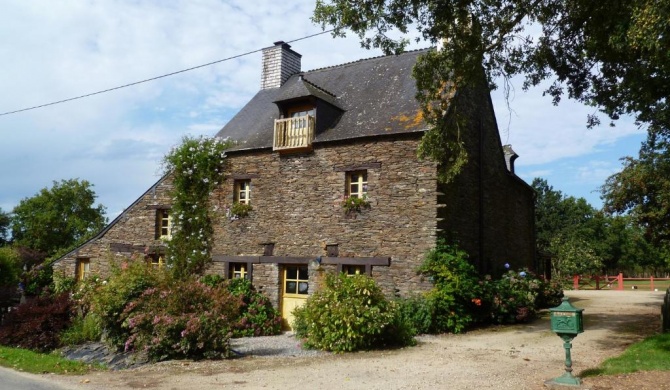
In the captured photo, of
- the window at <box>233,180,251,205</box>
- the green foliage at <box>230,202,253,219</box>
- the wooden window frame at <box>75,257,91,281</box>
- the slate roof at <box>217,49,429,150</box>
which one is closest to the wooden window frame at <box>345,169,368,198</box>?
the slate roof at <box>217,49,429,150</box>

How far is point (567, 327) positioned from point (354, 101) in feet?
36.5

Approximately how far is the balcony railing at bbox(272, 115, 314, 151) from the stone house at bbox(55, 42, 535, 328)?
0.04 metres

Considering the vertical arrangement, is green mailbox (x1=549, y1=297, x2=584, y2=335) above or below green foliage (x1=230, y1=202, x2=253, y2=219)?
below

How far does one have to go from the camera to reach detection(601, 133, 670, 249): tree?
1838 centimetres

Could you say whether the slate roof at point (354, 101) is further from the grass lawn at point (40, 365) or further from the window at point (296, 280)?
the grass lawn at point (40, 365)

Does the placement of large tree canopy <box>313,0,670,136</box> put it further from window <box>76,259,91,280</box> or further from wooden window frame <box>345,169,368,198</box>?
window <box>76,259,91,280</box>

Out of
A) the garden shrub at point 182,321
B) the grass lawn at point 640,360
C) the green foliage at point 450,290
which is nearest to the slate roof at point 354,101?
the green foliage at point 450,290

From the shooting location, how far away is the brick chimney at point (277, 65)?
65.1 ft

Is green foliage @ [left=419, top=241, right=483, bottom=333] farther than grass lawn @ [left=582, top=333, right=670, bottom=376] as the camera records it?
Yes

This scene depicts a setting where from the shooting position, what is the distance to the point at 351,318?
10125 mm

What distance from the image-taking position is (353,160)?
1469 cm

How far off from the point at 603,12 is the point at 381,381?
7.06 metres

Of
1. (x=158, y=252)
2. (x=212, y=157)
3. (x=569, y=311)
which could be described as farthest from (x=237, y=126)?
(x=569, y=311)

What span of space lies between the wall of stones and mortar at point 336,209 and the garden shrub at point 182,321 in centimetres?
455
